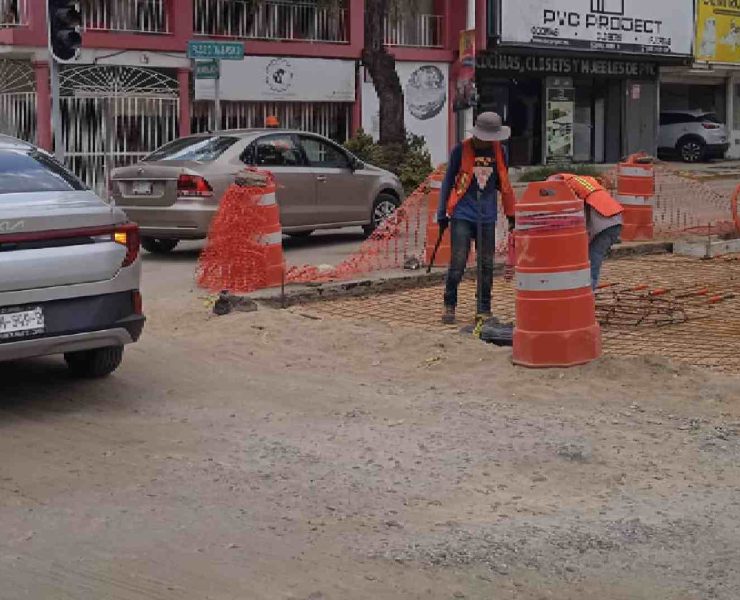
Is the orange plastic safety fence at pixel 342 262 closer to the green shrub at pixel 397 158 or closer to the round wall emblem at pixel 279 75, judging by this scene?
the green shrub at pixel 397 158

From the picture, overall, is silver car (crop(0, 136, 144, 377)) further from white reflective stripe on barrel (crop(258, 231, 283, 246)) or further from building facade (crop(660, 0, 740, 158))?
building facade (crop(660, 0, 740, 158))

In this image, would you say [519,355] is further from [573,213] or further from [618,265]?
[618,265]

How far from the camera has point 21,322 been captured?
6176mm

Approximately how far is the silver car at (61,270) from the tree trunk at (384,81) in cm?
1881

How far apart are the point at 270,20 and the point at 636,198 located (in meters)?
14.8

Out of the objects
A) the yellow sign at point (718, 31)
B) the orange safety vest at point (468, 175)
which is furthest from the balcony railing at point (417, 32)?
the orange safety vest at point (468, 175)

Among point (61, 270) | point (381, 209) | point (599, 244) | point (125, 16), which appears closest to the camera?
point (61, 270)

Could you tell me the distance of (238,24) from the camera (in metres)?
26.5

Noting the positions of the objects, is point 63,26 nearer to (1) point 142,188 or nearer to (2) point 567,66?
(1) point 142,188

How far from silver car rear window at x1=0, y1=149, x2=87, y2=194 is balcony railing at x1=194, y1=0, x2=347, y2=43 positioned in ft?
62.5

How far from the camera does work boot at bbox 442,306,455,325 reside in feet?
29.9

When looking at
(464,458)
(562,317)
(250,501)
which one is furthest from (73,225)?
(562,317)

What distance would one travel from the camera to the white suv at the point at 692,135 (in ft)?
121

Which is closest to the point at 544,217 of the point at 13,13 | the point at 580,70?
the point at 13,13
